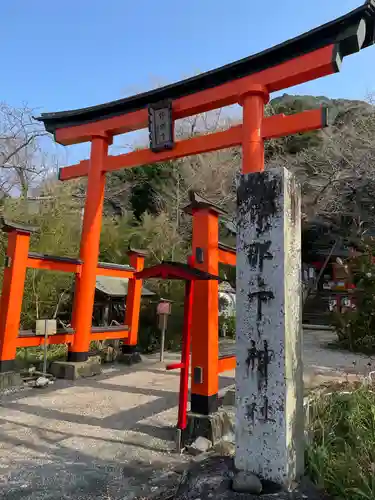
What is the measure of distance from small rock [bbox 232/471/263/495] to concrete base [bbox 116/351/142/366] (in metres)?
5.74

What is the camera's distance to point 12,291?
19.0 feet

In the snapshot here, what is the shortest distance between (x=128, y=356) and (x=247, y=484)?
19.1 ft

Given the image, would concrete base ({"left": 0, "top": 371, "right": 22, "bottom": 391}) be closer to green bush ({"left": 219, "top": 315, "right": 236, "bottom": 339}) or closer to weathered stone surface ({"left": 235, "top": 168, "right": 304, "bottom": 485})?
weathered stone surface ({"left": 235, "top": 168, "right": 304, "bottom": 485})

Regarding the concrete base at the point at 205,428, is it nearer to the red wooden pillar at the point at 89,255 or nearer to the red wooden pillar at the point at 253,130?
the red wooden pillar at the point at 253,130

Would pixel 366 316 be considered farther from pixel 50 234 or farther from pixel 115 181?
pixel 115 181

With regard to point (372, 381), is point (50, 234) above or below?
A: above

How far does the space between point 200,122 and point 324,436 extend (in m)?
18.4

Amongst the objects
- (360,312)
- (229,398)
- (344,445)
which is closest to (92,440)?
(229,398)

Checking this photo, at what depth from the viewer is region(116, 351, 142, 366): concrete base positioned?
25.4 feet

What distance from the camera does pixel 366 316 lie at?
9180mm

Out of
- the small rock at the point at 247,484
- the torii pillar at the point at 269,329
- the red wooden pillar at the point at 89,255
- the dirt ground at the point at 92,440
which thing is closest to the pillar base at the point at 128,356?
the red wooden pillar at the point at 89,255

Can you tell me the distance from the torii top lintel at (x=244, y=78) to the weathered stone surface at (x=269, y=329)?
11.7ft

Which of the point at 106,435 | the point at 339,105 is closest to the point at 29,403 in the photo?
the point at 106,435

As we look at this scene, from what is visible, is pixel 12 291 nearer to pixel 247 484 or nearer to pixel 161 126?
pixel 161 126
